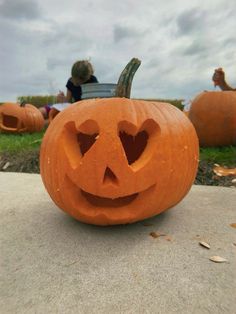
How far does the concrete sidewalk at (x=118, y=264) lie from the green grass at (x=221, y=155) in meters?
A: 1.46

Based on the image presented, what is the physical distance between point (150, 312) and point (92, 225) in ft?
3.42

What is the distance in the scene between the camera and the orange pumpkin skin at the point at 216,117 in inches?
194

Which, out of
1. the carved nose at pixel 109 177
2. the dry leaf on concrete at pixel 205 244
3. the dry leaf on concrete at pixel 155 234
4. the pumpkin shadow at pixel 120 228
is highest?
the carved nose at pixel 109 177

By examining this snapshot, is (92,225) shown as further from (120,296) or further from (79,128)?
(120,296)

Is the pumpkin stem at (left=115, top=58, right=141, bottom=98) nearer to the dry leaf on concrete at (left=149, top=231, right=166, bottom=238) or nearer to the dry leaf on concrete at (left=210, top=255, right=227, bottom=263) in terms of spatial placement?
the dry leaf on concrete at (left=149, top=231, right=166, bottom=238)

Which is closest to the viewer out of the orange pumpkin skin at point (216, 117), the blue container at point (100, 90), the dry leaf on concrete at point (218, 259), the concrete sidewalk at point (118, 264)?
the concrete sidewalk at point (118, 264)

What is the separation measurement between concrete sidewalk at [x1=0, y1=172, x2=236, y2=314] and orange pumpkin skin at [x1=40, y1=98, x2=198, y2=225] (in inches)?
6.8

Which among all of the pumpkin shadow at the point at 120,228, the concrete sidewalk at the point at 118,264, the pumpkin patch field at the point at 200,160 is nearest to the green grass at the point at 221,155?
the pumpkin patch field at the point at 200,160

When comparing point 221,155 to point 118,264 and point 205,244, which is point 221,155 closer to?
point 205,244

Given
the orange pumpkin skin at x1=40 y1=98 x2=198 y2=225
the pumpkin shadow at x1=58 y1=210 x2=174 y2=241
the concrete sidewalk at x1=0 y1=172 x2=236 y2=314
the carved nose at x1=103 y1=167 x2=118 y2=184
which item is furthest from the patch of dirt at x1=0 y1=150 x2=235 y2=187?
the carved nose at x1=103 y1=167 x2=118 y2=184

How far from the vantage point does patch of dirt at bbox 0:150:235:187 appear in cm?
376

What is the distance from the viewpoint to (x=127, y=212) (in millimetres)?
2244

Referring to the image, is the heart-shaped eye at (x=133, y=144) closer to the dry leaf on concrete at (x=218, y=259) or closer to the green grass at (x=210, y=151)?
the dry leaf on concrete at (x=218, y=259)

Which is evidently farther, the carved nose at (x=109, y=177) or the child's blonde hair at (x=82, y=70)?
the child's blonde hair at (x=82, y=70)
